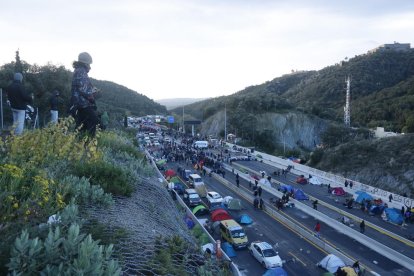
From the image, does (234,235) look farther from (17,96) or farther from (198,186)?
(17,96)

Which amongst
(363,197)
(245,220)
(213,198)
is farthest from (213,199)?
(363,197)

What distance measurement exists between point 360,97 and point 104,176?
85.8m

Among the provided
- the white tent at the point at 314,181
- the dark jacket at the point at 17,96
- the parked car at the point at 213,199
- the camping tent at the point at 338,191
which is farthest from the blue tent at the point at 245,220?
the dark jacket at the point at 17,96

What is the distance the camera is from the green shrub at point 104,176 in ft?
17.5

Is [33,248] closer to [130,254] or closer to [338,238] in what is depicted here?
[130,254]

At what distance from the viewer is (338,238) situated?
19906 millimetres

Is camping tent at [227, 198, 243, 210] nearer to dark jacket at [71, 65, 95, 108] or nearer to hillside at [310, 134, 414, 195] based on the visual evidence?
dark jacket at [71, 65, 95, 108]

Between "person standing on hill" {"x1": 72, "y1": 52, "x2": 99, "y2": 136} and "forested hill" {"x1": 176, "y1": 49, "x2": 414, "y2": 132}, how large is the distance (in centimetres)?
5853

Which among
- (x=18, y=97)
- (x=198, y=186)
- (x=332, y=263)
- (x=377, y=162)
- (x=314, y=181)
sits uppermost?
(x=18, y=97)

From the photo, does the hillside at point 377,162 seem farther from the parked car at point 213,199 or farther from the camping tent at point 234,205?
the parked car at point 213,199

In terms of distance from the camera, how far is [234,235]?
18.5 metres

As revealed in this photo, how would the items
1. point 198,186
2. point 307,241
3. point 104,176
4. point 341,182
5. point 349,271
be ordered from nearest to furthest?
point 104,176 < point 349,271 < point 307,241 < point 198,186 < point 341,182

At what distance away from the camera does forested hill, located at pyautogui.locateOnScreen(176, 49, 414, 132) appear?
67312 mm

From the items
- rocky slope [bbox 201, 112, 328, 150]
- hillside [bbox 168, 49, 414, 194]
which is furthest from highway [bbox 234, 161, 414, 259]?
rocky slope [bbox 201, 112, 328, 150]
